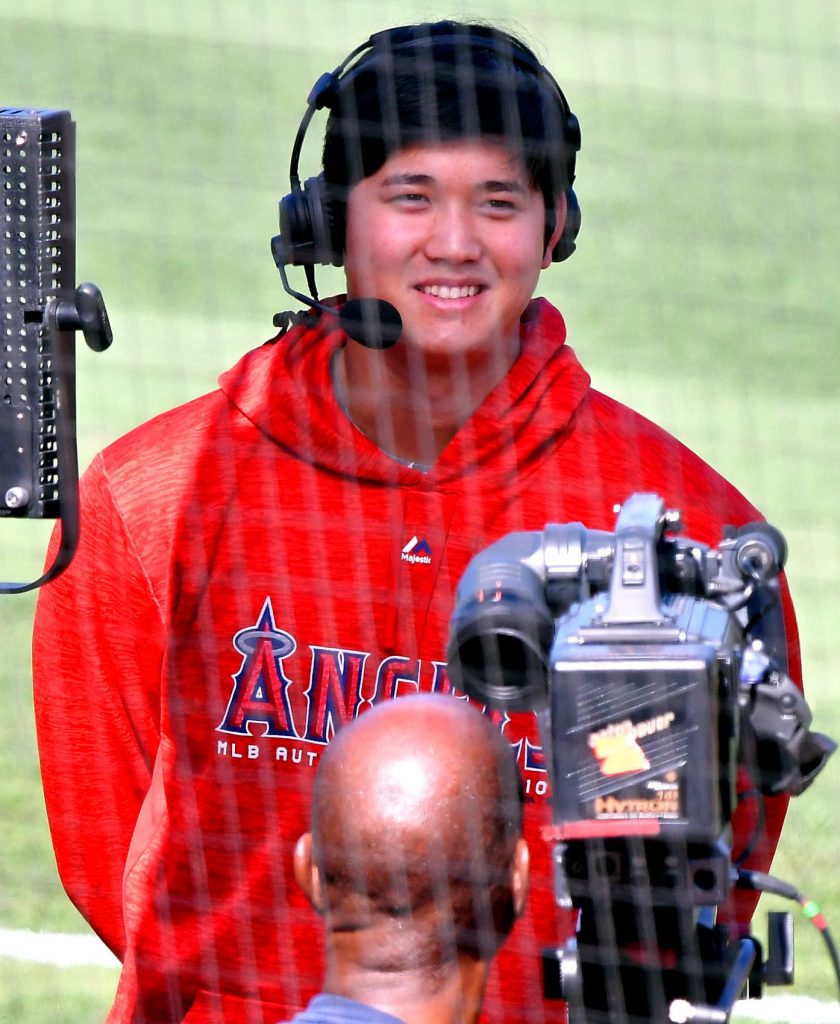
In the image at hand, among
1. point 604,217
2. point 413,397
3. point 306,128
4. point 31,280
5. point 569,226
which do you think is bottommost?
point 413,397

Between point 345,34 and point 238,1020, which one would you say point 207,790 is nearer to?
point 238,1020

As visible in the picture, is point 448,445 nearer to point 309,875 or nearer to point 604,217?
point 309,875

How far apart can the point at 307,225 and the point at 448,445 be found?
319 millimetres

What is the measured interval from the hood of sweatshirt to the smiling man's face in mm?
90

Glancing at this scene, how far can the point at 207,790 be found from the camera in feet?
8.54

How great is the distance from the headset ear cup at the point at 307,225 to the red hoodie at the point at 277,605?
0.50 feet

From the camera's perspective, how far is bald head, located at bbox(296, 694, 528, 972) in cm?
172

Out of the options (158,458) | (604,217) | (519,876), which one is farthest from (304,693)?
(604,217)

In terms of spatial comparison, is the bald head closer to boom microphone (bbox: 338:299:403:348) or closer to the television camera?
the television camera

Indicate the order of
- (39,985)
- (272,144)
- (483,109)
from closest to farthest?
(483,109), (39,985), (272,144)

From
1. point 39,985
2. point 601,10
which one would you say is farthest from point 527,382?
point 601,10

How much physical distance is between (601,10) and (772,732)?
7721mm

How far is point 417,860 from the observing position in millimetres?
1735

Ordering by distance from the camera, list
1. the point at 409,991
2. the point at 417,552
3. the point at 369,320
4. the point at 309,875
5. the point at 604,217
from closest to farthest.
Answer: the point at 409,991 < the point at 309,875 < the point at 369,320 < the point at 417,552 < the point at 604,217
